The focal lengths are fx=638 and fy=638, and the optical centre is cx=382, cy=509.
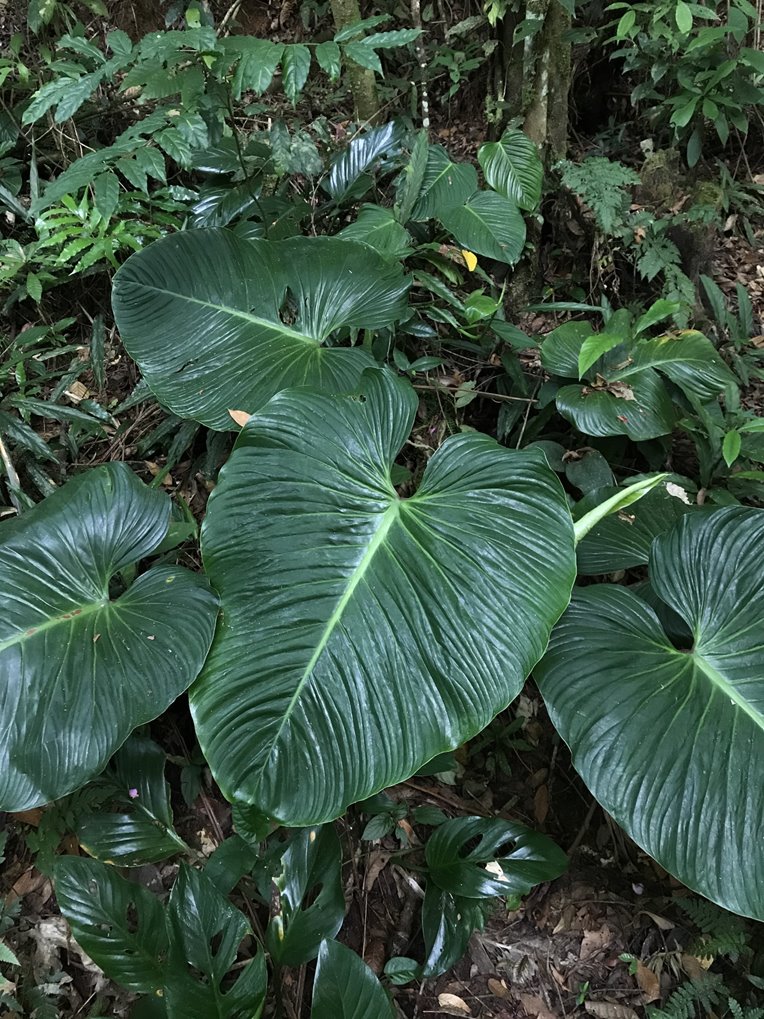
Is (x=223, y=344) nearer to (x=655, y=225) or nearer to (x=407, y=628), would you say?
(x=407, y=628)

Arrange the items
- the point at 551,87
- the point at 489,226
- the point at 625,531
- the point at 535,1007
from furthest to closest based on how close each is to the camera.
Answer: the point at 551,87, the point at 489,226, the point at 625,531, the point at 535,1007

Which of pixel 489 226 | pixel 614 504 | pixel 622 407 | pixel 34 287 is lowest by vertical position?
pixel 622 407

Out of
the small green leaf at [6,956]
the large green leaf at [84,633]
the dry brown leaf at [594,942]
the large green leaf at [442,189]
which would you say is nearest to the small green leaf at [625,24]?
the large green leaf at [442,189]

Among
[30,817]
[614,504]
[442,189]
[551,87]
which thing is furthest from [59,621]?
[551,87]

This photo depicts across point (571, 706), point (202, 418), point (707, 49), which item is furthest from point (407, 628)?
point (707, 49)

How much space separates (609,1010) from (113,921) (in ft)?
3.98

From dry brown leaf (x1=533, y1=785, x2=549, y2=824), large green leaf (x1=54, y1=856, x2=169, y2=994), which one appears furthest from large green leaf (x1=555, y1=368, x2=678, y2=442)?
large green leaf (x1=54, y1=856, x2=169, y2=994)

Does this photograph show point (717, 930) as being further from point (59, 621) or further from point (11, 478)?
point (11, 478)

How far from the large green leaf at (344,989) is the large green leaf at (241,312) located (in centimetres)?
126

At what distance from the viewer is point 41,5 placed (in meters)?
2.80

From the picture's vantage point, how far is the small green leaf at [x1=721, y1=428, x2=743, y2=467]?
1.93 meters

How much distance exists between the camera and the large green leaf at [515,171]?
2418 mm

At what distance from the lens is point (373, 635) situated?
4.17ft

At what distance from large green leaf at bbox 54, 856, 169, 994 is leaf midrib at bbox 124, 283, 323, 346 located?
1440mm
